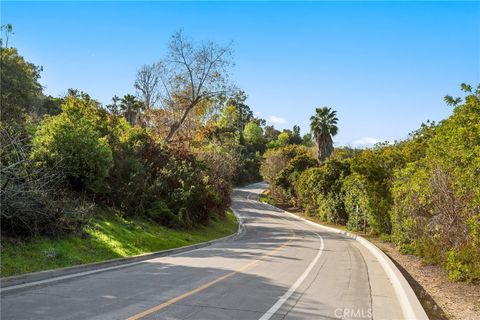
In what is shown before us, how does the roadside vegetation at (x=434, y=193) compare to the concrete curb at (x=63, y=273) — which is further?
the roadside vegetation at (x=434, y=193)

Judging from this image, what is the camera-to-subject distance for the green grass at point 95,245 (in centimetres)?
1112

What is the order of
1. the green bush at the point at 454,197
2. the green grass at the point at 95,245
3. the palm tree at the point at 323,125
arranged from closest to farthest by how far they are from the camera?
the green grass at the point at 95,245 → the green bush at the point at 454,197 → the palm tree at the point at 323,125

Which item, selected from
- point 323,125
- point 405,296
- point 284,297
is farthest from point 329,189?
point 284,297

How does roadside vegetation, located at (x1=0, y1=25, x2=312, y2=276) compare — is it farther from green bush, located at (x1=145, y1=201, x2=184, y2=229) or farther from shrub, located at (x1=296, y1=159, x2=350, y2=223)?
shrub, located at (x1=296, y1=159, x2=350, y2=223)

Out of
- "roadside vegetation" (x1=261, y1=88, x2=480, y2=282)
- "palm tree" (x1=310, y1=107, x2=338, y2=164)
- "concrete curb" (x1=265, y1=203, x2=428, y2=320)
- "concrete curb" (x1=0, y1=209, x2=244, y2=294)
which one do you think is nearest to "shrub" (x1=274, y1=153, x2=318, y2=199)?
"palm tree" (x1=310, y1=107, x2=338, y2=164)

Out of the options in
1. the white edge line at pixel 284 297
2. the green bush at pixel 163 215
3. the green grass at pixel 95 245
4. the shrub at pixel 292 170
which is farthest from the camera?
the shrub at pixel 292 170

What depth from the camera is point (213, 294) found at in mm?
9305

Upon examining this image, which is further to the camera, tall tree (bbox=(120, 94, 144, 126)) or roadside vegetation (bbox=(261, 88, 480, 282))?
tall tree (bbox=(120, 94, 144, 126))

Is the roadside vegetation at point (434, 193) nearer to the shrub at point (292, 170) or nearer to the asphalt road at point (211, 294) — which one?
the asphalt road at point (211, 294)

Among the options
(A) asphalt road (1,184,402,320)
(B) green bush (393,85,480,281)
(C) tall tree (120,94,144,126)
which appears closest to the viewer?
(A) asphalt road (1,184,402,320)

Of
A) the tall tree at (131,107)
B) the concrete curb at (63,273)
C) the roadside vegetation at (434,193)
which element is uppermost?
the tall tree at (131,107)

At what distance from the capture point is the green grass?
11.1 m

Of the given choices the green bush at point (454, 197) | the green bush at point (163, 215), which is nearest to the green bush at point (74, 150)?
the green bush at point (163, 215)

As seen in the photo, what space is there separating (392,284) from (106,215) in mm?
12932
